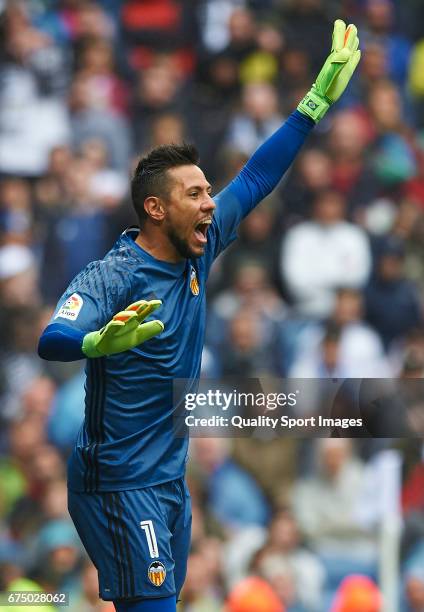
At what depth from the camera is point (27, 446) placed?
8.07 meters

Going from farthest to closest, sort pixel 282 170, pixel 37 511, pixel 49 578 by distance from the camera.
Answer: pixel 37 511 → pixel 49 578 → pixel 282 170

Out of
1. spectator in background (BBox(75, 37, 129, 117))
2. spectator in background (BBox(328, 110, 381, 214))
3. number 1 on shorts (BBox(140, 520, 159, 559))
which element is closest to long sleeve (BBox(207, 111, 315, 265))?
number 1 on shorts (BBox(140, 520, 159, 559))

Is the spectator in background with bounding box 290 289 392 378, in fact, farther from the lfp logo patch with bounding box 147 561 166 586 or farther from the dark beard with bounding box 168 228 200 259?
the lfp logo patch with bounding box 147 561 166 586

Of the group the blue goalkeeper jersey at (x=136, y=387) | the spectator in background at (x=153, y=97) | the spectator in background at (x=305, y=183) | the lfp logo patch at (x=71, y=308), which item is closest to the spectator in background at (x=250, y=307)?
the spectator in background at (x=305, y=183)

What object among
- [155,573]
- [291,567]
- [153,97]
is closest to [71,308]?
[155,573]

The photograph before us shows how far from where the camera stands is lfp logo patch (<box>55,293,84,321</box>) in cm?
393

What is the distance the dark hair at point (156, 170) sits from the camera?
434 centimetres

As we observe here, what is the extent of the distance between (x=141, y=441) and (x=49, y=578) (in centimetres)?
331

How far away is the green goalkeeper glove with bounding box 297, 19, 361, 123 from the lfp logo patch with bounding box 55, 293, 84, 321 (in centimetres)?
131

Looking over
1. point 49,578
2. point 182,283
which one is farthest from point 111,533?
point 49,578

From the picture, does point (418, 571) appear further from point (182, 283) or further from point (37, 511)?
→ point (182, 283)

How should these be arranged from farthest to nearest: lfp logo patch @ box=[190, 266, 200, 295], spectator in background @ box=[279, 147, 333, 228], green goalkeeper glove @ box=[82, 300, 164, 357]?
1. spectator in background @ box=[279, 147, 333, 228]
2. lfp logo patch @ box=[190, 266, 200, 295]
3. green goalkeeper glove @ box=[82, 300, 164, 357]

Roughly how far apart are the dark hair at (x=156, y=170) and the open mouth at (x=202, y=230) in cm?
17

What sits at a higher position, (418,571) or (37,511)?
(37,511)
